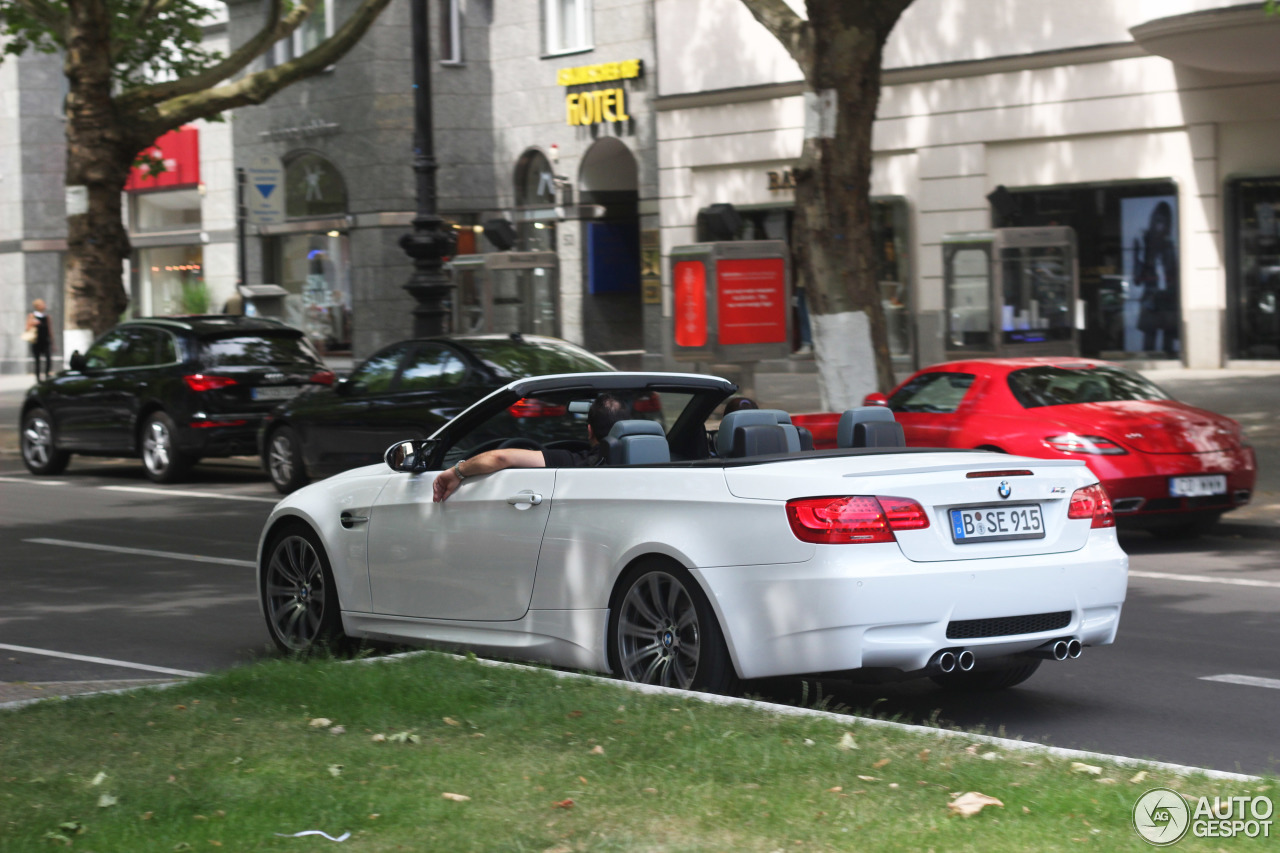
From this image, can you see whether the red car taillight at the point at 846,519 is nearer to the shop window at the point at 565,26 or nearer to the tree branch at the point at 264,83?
the tree branch at the point at 264,83

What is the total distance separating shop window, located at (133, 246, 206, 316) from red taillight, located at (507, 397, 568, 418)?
29.2 metres

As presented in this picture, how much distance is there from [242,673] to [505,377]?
7523 mm

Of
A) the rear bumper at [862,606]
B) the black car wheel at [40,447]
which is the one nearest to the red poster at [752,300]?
the black car wheel at [40,447]

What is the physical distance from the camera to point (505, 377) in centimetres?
1398

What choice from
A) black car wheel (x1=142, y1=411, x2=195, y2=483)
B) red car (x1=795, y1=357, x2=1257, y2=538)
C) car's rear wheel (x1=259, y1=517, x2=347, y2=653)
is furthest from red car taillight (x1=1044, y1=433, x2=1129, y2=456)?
black car wheel (x1=142, y1=411, x2=195, y2=483)

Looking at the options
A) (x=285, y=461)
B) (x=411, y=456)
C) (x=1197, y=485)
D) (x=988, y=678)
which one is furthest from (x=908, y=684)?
(x=285, y=461)

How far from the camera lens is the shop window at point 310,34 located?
3391 cm

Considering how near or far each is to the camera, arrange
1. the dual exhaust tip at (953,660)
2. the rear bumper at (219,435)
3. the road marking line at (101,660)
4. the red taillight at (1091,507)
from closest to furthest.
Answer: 1. the dual exhaust tip at (953,660)
2. the red taillight at (1091,507)
3. the road marking line at (101,660)
4. the rear bumper at (219,435)

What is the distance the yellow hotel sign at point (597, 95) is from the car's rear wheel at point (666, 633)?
25.4 m

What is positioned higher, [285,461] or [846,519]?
[846,519]

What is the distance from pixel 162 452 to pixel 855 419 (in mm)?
11821

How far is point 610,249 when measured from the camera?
3281 centimetres

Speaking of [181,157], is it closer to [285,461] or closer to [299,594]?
[285,461]

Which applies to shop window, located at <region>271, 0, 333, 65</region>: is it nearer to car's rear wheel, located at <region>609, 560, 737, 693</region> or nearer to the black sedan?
the black sedan
